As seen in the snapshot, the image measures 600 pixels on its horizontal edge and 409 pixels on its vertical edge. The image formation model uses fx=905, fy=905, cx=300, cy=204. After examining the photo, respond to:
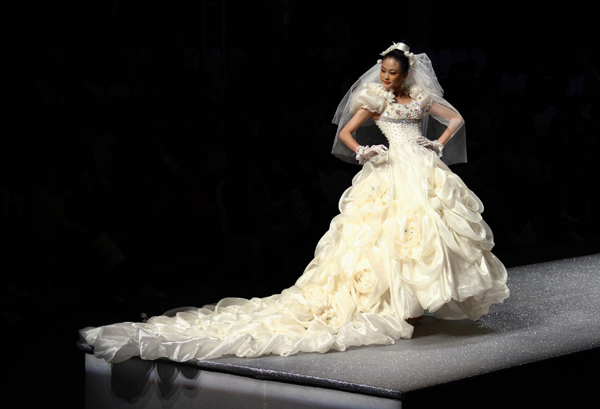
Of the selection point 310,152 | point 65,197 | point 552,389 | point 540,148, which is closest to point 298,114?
point 310,152

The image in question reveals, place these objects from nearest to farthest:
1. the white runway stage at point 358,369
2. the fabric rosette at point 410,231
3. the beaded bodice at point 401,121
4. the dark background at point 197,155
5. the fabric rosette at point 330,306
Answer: the white runway stage at point 358,369, the fabric rosette at point 410,231, the fabric rosette at point 330,306, the beaded bodice at point 401,121, the dark background at point 197,155

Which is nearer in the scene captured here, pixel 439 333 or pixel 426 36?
pixel 439 333

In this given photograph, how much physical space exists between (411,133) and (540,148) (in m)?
4.70

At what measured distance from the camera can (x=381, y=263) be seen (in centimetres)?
389

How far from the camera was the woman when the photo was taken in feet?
12.2

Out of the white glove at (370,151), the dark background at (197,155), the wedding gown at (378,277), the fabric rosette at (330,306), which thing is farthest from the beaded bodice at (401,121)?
the dark background at (197,155)

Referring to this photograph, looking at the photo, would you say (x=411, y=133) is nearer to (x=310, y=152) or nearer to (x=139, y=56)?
(x=310, y=152)

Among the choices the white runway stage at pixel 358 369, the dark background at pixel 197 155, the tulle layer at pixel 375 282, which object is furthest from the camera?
the dark background at pixel 197 155

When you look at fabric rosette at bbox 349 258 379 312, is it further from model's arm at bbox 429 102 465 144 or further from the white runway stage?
model's arm at bbox 429 102 465 144

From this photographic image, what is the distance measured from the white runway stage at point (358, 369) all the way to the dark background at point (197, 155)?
0.62 meters

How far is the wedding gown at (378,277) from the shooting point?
3.67 m

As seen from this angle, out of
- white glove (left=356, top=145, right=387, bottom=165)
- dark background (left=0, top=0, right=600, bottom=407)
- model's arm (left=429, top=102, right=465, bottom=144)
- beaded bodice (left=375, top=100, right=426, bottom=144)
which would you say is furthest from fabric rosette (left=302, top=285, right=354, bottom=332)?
dark background (left=0, top=0, right=600, bottom=407)

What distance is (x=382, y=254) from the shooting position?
12.8ft

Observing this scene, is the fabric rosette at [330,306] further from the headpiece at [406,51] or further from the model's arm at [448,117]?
the headpiece at [406,51]
